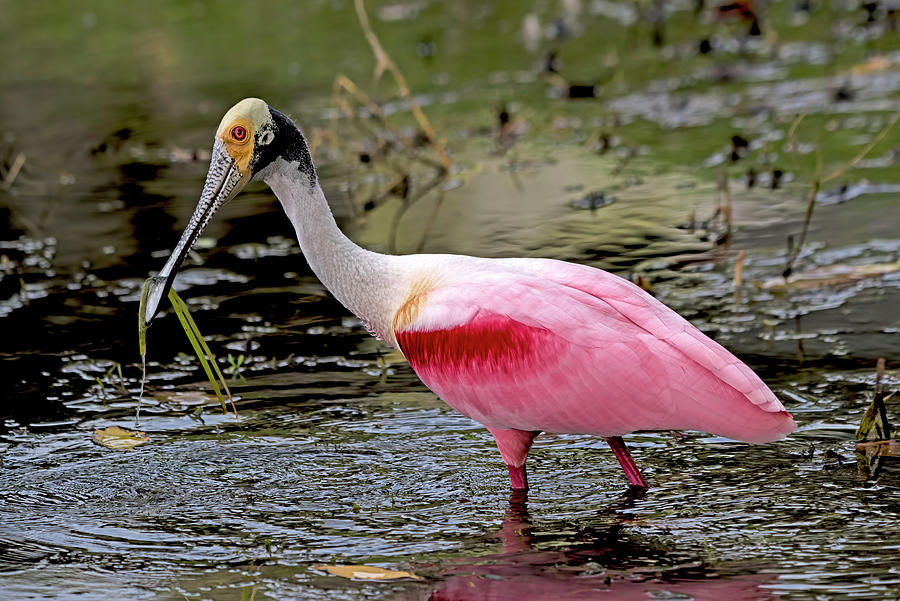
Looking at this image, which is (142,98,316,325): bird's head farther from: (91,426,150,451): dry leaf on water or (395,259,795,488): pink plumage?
(395,259,795,488): pink plumage

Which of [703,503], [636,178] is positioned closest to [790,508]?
[703,503]

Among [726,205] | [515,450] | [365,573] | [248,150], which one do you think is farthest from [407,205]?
[365,573]

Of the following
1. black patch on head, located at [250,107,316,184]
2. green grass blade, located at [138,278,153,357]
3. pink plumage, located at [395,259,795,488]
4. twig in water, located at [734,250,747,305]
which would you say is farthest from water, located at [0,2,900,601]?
black patch on head, located at [250,107,316,184]

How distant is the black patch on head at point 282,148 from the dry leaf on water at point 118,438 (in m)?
1.12

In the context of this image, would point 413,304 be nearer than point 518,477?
No

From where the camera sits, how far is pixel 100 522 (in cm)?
479

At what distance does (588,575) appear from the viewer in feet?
13.8

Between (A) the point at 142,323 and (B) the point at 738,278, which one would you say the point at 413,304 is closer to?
(A) the point at 142,323

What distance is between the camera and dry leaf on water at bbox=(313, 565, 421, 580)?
13.9ft

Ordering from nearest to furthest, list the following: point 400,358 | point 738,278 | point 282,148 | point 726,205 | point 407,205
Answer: point 282,148
point 400,358
point 738,278
point 726,205
point 407,205

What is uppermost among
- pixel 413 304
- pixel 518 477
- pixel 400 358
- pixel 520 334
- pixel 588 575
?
pixel 413 304

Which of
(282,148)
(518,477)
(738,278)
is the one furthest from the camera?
(738,278)

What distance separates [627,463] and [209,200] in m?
1.73

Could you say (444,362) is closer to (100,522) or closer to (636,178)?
(100,522)
